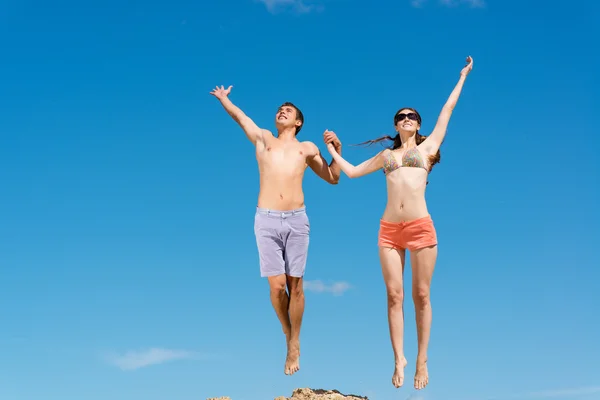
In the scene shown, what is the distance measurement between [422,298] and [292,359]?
2714 mm

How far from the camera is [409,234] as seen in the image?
11.7 meters

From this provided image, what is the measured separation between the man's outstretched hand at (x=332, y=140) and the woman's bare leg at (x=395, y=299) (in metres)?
2.34

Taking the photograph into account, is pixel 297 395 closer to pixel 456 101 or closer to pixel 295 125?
pixel 295 125

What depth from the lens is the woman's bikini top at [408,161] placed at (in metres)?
11.8

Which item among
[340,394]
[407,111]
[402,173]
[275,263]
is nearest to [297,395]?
[340,394]

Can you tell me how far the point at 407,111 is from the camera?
12289mm

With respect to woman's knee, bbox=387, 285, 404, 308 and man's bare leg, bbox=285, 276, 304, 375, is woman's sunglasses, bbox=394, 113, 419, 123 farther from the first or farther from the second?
man's bare leg, bbox=285, 276, 304, 375

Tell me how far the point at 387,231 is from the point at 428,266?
87 cm

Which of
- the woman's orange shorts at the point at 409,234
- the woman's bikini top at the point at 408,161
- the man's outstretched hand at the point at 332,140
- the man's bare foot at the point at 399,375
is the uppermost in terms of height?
the man's outstretched hand at the point at 332,140

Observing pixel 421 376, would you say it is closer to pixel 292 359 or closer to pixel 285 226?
pixel 292 359

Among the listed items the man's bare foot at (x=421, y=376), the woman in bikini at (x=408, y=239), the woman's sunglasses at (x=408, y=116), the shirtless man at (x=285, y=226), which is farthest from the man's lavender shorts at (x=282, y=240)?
the man's bare foot at (x=421, y=376)

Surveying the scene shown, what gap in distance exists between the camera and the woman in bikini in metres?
11.7

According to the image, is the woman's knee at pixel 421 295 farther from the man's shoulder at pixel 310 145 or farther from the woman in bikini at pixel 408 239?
the man's shoulder at pixel 310 145

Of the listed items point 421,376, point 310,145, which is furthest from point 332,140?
point 421,376
